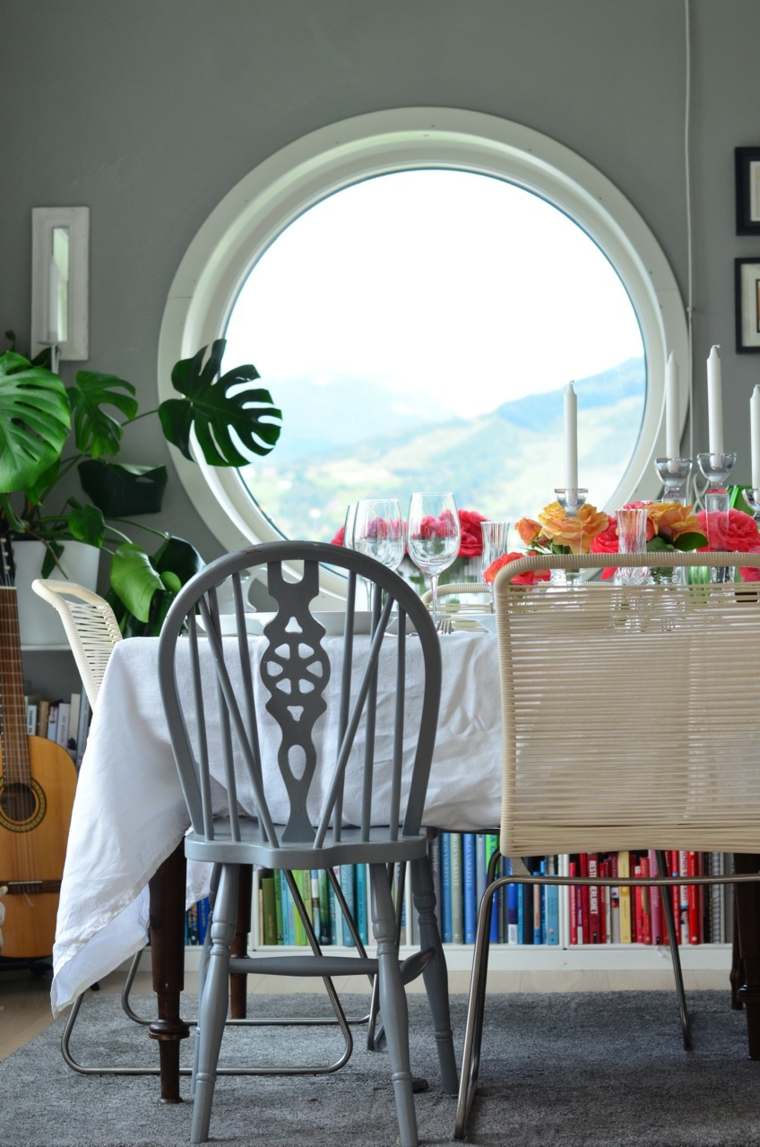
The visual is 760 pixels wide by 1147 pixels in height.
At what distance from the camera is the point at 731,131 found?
3781 millimetres

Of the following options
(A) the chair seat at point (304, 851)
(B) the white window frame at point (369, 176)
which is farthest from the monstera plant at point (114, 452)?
(A) the chair seat at point (304, 851)

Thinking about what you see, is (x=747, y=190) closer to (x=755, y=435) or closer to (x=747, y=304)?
(x=747, y=304)

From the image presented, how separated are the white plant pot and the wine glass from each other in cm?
154

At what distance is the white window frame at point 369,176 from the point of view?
3.75 m

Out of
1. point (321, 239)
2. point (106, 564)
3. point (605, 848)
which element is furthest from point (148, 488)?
point (605, 848)

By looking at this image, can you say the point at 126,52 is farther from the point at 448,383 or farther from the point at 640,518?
the point at 640,518

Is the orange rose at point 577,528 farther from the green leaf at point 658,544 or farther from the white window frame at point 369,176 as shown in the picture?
the white window frame at point 369,176

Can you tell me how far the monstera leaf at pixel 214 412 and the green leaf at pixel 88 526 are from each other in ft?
0.93

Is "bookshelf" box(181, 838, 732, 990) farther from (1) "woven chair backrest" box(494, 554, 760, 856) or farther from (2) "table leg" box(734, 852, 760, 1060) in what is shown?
(1) "woven chair backrest" box(494, 554, 760, 856)

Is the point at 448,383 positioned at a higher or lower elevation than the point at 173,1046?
higher

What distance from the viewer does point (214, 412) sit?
355 centimetres

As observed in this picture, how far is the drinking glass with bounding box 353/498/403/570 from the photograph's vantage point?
213 centimetres

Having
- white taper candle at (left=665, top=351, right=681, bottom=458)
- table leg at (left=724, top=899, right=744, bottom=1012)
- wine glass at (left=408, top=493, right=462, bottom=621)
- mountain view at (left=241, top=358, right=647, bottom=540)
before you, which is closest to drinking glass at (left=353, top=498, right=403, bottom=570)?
wine glass at (left=408, top=493, right=462, bottom=621)

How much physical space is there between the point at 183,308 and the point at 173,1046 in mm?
2261
